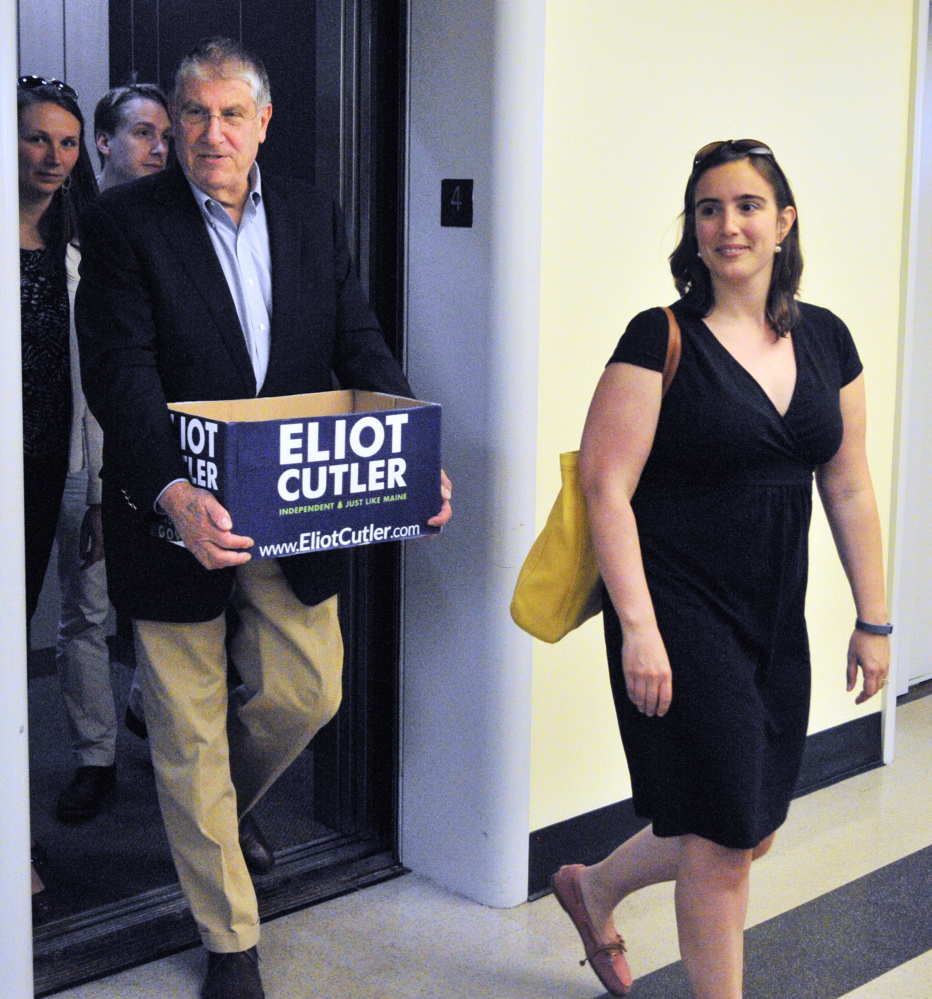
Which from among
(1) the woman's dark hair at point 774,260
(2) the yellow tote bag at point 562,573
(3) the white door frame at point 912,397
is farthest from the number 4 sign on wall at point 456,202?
(3) the white door frame at point 912,397

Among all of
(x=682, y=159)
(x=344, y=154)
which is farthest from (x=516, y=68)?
(x=682, y=159)

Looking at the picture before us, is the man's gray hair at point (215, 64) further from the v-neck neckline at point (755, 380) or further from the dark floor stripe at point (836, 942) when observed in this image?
the dark floor stripe at point (836, 942)

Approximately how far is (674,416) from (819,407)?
26 cm

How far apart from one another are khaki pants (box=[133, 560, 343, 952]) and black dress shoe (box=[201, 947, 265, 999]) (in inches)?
0.9

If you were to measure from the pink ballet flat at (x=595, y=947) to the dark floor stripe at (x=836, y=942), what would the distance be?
47 mm

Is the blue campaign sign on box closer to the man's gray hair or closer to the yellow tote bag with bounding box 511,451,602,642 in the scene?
the yellow tote bag with bounding box 511,451,602,642

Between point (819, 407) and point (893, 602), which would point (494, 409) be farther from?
point (893, 602)

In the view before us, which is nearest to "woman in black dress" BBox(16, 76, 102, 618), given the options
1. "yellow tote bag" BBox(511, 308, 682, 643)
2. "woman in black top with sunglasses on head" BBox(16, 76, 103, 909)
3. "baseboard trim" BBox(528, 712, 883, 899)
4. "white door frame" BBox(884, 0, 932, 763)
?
"woman in black top with sunglasses on head" BBox(16, 76, 103, 909)

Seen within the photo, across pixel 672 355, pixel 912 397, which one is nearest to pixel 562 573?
pixel 672 355

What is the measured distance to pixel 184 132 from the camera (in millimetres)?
2381

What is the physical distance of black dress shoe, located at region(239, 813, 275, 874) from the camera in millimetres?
2951

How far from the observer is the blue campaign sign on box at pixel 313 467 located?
2154 millimetres

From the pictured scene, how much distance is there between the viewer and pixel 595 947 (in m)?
2.57

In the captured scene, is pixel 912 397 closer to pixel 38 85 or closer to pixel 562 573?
pixel 562 573
